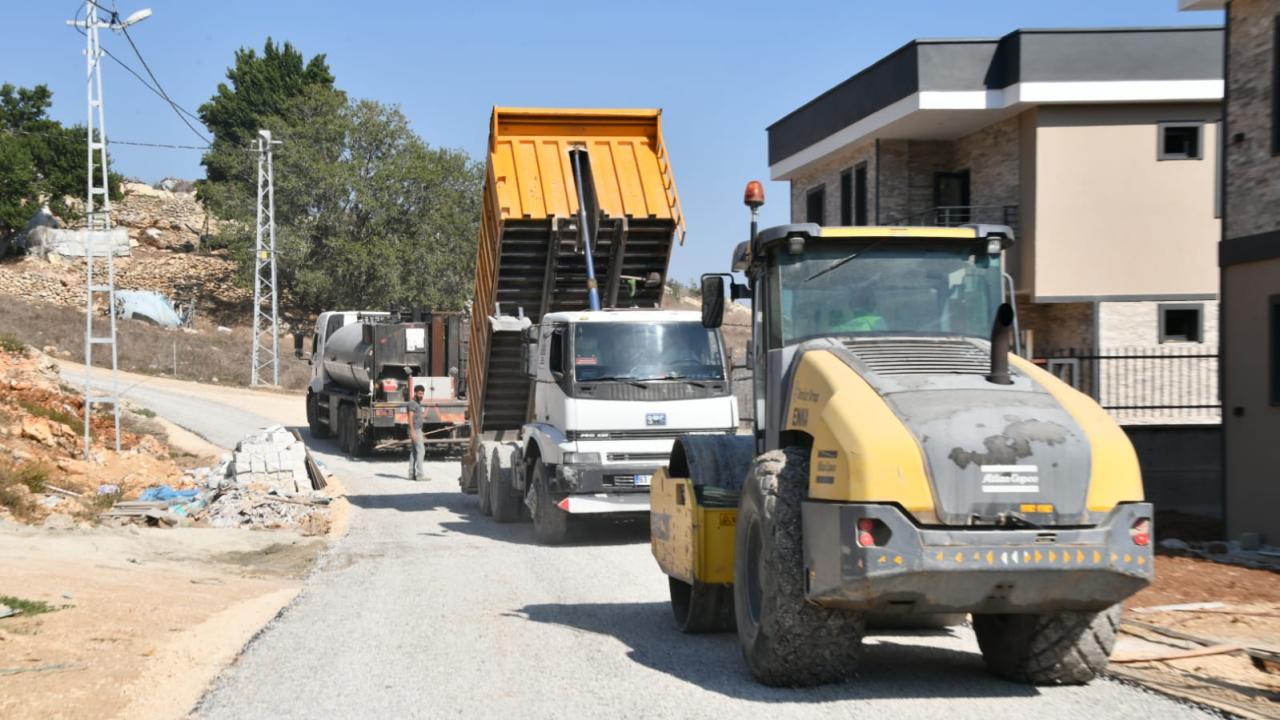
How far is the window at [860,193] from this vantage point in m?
27.8

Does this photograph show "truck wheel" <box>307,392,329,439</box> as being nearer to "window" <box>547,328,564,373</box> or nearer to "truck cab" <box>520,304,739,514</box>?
Result: "truck cab" <box>520,304,739,514</box>

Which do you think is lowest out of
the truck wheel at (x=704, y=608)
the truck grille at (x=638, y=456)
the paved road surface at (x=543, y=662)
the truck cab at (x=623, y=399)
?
the paved road surface at (x=543, y=662)

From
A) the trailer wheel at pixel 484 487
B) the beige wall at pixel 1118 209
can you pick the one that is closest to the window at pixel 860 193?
the beige wall at pixel 1118 209

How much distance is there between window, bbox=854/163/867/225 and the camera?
27844 mm

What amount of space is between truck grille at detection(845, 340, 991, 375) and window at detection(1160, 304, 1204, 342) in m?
17.1

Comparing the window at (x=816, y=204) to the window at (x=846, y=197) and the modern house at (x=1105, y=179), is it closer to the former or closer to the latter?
the window at (x=846, y=197)

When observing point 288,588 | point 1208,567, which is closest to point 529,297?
point 288,588

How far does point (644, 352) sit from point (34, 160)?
60.2 m

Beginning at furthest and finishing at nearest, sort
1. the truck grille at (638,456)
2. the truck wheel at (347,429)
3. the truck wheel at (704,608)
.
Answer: the truck wheel at (347,429) → the truck grille at (638,456) → the truck wheel at (704,608)

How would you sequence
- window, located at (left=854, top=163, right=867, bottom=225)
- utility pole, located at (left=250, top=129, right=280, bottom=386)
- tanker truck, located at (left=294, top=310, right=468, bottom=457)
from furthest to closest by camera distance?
utility pole, located at (left=250, top=129, right=280, bottom=386), window, located at (left=854, top=163, right=867, bottom=225), tanker truck, located at (left=294, top=310, right=468, bottom=457)

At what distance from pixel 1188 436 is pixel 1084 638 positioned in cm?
1264

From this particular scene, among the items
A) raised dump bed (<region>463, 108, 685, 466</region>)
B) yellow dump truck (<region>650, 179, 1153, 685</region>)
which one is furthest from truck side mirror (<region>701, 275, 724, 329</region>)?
raised dump bed (<region>463, 108, 685, 466</region>)

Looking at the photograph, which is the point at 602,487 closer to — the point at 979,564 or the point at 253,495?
the point at 253,495

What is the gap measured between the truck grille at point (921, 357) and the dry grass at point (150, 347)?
41959 millimetres
